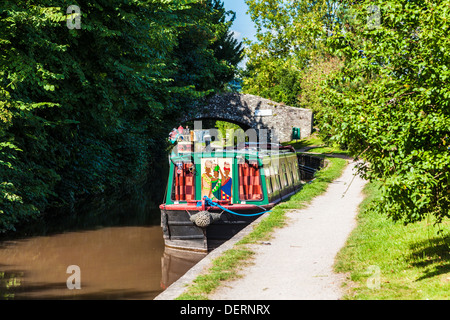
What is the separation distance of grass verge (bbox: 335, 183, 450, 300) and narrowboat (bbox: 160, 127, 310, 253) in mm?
3077

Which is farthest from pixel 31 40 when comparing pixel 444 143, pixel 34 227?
pixel 444 143

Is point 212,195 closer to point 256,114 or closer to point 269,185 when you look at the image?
point 269,185

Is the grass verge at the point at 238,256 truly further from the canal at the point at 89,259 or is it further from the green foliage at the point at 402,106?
the green foliage at the point at 402,106

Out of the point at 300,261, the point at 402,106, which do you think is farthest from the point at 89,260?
the point at 402,106

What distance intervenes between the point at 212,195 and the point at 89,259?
3.19m

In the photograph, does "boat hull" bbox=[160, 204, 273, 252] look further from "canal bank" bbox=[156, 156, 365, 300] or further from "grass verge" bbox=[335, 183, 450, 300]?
"grass verge" bbox=[335, 183, 450, 300]

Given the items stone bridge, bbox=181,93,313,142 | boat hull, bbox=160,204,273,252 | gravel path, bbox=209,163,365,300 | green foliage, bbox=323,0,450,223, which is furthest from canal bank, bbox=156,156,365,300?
stone bridge, bbox=181,93,313,142

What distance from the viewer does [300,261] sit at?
7.59m

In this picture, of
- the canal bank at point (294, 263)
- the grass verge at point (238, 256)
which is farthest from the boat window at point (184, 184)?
the canal bank at point (294, 263)

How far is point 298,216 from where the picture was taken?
11.7 m

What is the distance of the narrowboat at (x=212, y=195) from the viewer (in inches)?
452

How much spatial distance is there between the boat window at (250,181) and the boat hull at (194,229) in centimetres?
86

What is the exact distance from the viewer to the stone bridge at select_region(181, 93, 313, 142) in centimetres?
3775
